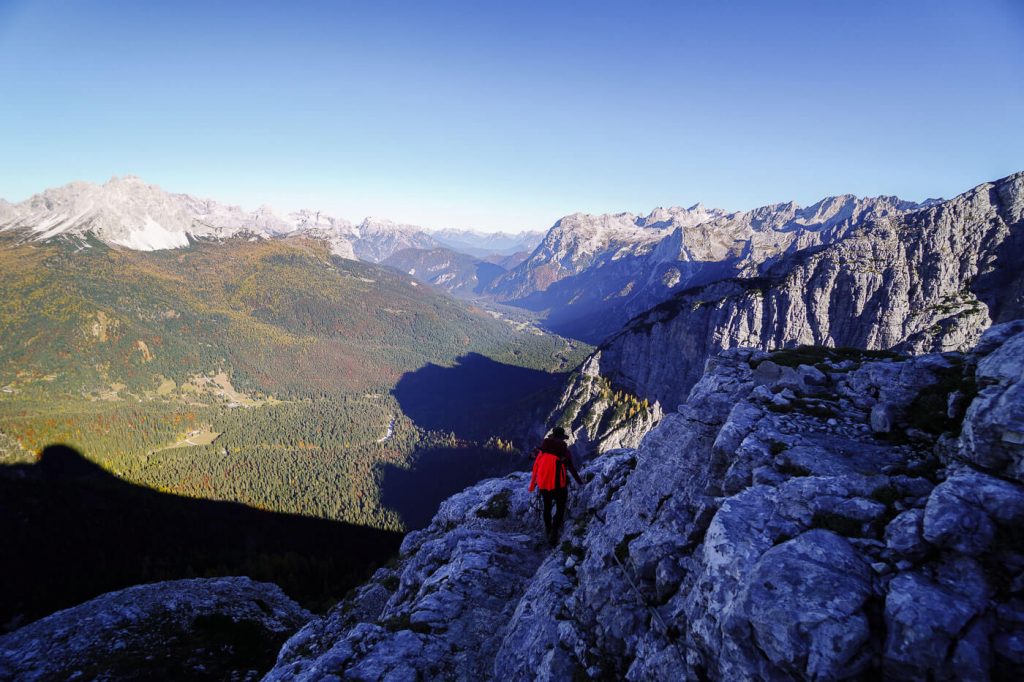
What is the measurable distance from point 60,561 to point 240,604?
83.2 meters

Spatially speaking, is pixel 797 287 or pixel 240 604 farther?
pixel 797 287

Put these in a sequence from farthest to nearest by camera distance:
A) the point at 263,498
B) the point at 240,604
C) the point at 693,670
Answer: the point at 263,498 < the point at 240,604 < the point at 693,670

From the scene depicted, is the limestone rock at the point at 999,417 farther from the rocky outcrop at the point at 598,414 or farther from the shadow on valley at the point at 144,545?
the rocky outcrop at the point at 598,414

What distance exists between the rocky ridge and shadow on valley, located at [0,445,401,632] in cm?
9893

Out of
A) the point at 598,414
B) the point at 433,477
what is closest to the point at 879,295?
the point at 598,414

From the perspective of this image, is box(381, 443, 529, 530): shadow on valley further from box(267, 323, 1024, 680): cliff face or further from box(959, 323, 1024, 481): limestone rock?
box(959, 323, 1024, 481): limestone rock

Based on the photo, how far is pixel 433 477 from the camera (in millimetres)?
181125

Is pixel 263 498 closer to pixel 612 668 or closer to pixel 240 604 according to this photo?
pixel 240 604

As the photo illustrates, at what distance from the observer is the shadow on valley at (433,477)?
159m

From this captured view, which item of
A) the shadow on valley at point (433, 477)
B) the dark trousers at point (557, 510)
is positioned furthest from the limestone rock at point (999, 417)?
the shadow on valley at point (433, 477)

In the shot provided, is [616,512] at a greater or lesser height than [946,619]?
lesser

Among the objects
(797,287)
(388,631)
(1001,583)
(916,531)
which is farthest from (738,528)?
(797,287)

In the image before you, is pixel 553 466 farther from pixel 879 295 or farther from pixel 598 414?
pixel 598 414

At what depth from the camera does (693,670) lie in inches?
453
